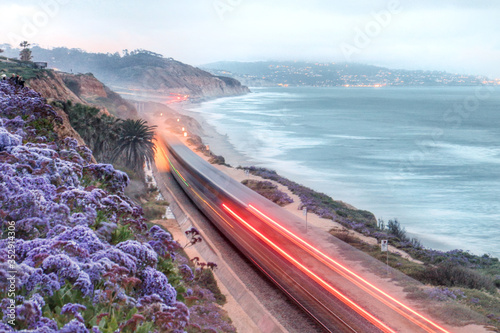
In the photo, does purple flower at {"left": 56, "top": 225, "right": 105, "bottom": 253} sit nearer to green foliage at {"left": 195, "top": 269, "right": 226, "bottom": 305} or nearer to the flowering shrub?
green foliage at {"left": 195, "top": 269, "right": 226, "bottom": 305}

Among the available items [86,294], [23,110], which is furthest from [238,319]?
[86,294]

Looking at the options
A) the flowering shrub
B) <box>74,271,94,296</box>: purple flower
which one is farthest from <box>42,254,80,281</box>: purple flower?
the flowering shrub

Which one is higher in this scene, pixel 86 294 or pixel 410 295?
pixel 86 294

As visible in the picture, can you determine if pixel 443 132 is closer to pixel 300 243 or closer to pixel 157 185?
pixel 157 185

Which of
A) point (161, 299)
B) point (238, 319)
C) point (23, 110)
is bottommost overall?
point (238, 319)

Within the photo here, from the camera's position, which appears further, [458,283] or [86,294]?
[458,283]

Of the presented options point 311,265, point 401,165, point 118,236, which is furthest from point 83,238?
point 401,165
